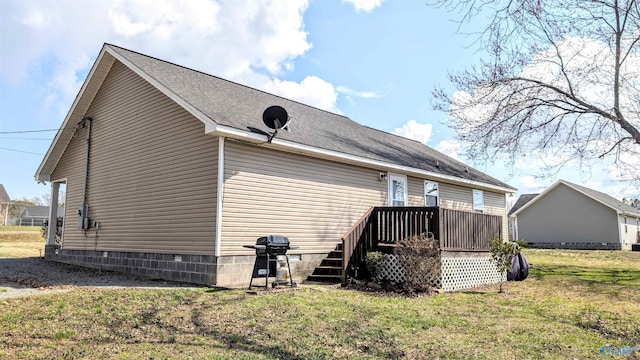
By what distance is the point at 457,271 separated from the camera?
10.1 meters

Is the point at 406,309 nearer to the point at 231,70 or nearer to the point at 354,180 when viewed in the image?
the point at 354,180

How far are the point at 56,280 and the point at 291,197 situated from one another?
545 centimetres

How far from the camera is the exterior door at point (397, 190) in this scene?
13133 millimetres

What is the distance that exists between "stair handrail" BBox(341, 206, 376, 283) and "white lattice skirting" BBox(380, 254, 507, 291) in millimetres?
811

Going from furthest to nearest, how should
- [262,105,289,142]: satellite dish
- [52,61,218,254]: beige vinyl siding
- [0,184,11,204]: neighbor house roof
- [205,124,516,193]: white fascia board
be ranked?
[0,184,11,204]: neighbor house roof, [262,105,289,142]: satellite dish, [52,61,218,254]: beige vinyl siding, [205,124,516,193]: white fascia board

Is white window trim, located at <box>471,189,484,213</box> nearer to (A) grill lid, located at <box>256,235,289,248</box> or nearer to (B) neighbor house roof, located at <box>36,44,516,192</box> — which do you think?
(B) neighbor house roof, located at <box>36,44,516,192</box>

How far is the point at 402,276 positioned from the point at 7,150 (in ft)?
91.3

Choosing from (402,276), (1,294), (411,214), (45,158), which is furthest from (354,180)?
→ (45,158)

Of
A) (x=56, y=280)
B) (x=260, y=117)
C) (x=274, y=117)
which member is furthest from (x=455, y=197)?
(x=56, y=280)

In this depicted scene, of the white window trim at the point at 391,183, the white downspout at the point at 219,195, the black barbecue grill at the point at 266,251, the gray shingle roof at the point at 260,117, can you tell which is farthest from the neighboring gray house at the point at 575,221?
the white downspout at the point at 219,195

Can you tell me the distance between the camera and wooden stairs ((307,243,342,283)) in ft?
33.9

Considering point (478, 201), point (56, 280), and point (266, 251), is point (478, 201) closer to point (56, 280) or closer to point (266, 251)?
point (266, 251)

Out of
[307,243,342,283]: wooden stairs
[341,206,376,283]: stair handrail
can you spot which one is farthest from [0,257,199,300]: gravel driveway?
[341,206,376,283]: stair handrail

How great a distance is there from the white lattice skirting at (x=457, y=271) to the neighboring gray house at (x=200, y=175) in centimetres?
136
